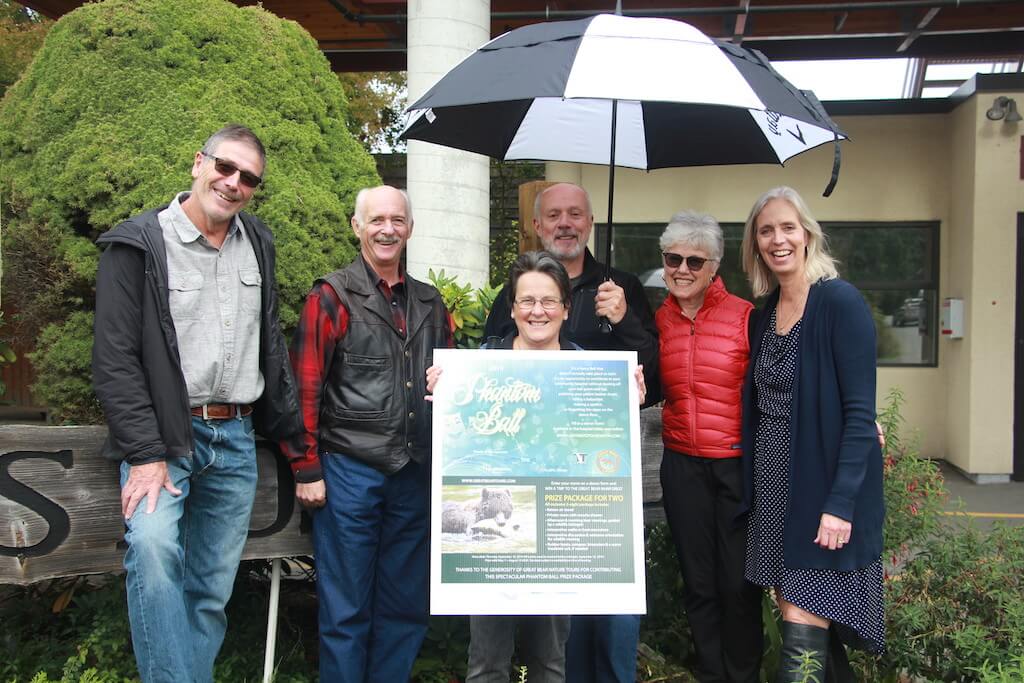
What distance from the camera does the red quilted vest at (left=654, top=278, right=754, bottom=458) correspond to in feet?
10.4

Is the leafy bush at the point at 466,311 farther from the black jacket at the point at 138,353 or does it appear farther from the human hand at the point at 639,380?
the black jacket at the point at 138,353

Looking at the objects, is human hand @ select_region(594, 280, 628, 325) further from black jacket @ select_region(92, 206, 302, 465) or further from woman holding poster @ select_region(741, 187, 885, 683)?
black jacket @ select_region(92, 206, 302, 465)

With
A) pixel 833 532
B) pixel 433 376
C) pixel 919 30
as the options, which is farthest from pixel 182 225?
pixel 919 30

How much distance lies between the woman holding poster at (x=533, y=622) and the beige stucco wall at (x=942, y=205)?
Result: 22.0 feet

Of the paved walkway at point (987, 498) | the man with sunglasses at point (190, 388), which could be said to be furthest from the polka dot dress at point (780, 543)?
the paved walkway at point (987, 498)

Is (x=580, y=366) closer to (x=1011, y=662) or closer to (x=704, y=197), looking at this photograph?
(x=1011, y=662)

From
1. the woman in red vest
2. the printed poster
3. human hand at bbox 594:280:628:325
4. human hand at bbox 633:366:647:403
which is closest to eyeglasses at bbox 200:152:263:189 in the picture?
the printed poster

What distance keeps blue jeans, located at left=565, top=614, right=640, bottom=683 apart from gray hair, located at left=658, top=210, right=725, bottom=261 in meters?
1.39

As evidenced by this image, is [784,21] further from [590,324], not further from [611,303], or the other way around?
[611,303]

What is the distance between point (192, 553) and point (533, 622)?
1208mm

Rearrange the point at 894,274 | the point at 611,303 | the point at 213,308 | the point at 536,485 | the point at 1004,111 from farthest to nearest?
the point at 894,274, the point at 1004,111, the point at 611,303, the point at 213,308, the point at 536,485

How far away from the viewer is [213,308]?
280cm

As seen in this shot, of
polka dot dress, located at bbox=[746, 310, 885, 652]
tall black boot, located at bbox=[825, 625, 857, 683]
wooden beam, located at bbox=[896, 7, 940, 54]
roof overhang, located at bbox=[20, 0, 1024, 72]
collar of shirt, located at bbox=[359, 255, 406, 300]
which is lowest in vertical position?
tall black boot, located at bbox=[825, 625, 857, 683]

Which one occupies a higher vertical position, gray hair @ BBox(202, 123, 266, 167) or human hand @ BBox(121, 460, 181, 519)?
gray hair @ BBox(202, 123, 266, 167)
